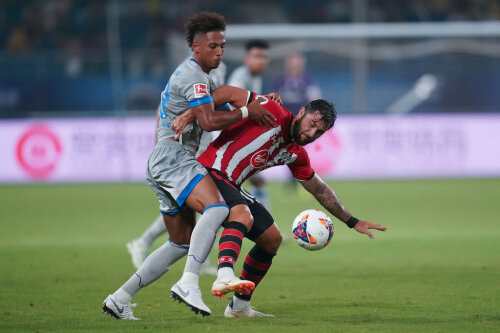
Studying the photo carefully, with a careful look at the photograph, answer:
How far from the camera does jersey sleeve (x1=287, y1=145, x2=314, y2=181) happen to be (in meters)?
6.58

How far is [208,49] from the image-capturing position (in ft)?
20.6

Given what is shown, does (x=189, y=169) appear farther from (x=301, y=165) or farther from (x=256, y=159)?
(x=301, y=165)

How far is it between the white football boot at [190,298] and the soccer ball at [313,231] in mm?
1236

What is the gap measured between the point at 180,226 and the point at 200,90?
41.3 inches

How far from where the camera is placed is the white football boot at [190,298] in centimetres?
559

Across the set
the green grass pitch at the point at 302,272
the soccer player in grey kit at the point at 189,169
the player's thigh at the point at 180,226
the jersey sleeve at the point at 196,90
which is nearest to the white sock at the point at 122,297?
the soccer player in grey kit at the point at 189,169

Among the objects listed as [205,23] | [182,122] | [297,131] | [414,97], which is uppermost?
[205,23]

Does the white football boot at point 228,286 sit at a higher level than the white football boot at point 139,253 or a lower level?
higher

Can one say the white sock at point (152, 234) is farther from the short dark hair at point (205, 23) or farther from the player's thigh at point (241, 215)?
the short dark hair at point (205, 23)

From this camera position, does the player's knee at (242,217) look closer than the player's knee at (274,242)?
Yes

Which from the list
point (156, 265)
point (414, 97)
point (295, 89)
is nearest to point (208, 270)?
point (156, 265)

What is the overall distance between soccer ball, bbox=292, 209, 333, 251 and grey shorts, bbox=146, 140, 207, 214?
99cm

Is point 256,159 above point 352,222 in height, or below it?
above

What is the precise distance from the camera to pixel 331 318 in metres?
6.29
